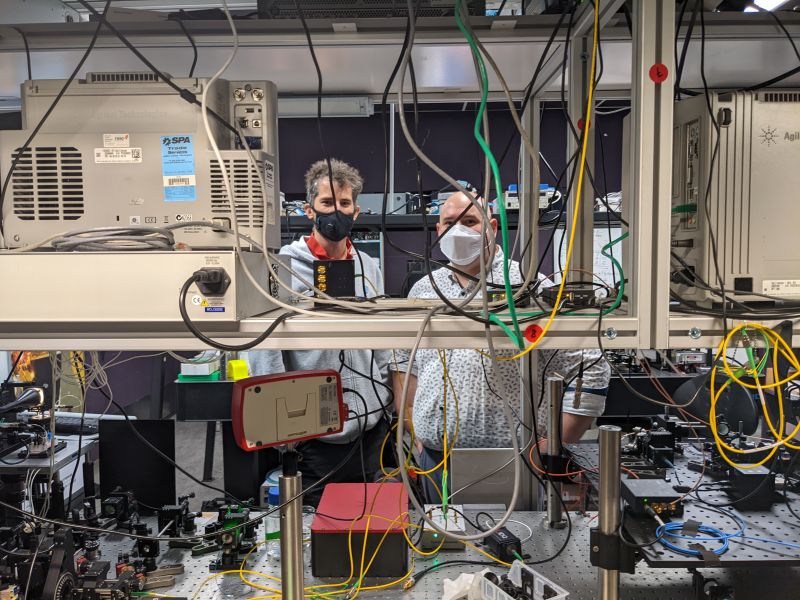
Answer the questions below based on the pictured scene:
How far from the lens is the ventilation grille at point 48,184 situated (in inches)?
37.4

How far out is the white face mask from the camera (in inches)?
72.1

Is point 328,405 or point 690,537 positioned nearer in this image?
point 328,405

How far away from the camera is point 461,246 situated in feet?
6.08

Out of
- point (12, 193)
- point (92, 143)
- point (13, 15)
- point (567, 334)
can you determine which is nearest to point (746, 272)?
point (567, 334)

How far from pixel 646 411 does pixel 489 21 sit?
2.85 meters

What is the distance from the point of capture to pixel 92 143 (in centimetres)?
95

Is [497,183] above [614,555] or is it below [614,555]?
above

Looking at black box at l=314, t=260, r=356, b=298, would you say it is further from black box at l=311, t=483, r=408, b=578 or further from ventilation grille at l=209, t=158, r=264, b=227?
black box at l=311, t=483, r=408, b=578

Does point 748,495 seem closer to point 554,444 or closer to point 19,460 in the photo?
point 554,444

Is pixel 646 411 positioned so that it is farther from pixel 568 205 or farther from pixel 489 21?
pixel 489 21

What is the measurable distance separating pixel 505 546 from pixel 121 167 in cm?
111

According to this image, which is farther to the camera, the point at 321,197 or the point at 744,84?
the point at 321,197

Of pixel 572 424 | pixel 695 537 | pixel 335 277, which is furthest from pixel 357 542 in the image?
pixel 572 424

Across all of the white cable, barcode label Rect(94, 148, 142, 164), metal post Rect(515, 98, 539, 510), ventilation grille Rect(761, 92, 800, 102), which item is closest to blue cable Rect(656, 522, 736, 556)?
the white cable
